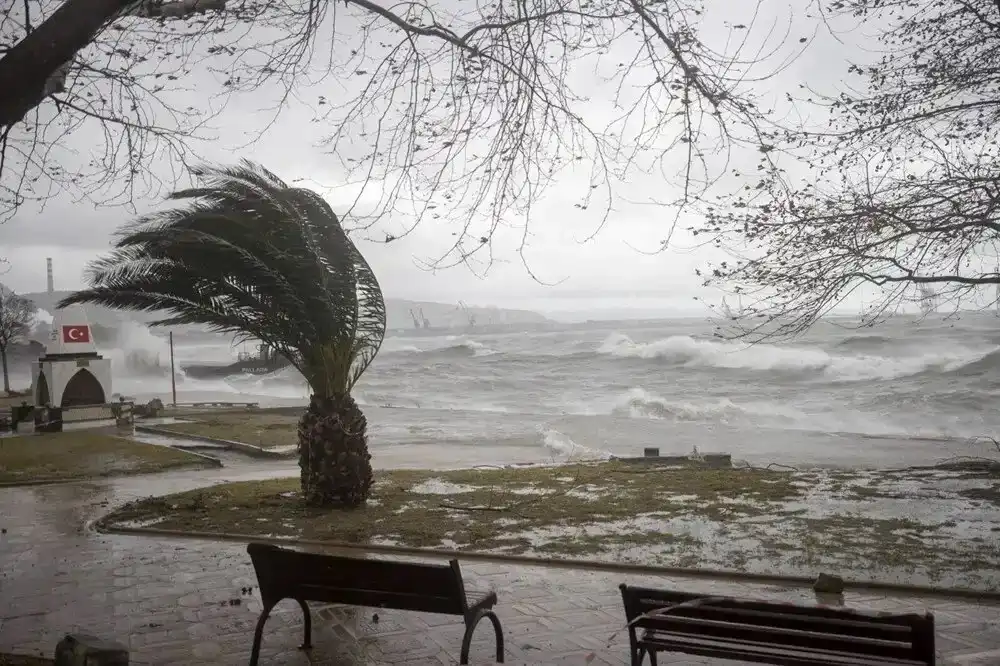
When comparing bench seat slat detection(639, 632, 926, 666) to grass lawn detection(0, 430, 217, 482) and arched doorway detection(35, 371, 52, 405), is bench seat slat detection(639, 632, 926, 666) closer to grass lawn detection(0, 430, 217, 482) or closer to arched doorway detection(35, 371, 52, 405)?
grass lawn detection(0, 430, 217, 482)

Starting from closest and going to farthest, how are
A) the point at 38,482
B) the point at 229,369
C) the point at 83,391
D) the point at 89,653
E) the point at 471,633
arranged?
the point at 89,653 < the point at 471,633 < the point at 38,482 < the point at 83,391 < the point at 229,369

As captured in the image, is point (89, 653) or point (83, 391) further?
point (83, 391)

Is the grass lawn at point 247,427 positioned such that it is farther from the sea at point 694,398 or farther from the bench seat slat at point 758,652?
the bench seat slat at point 758,652

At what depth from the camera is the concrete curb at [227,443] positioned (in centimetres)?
1739

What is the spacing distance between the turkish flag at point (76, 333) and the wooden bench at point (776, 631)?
2252 centimetres

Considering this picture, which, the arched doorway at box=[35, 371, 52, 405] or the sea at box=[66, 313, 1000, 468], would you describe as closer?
the sea at box=[66, 313, 1000, 468]

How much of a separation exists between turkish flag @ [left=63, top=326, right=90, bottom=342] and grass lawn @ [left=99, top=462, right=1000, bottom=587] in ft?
42.6

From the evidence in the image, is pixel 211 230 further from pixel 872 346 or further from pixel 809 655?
pixel 872 346

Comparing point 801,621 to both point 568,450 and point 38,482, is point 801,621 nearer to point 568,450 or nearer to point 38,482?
point 38,482

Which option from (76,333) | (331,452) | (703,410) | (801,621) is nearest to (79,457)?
(76,333)

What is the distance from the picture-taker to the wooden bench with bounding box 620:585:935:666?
10.4ft

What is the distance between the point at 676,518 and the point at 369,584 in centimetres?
531

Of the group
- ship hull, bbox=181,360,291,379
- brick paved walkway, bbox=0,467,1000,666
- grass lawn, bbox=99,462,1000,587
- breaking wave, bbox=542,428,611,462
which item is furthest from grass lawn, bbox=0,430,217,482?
ship hull, bbox=181,360,291,379

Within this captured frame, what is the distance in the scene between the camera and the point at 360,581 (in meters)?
4.50
